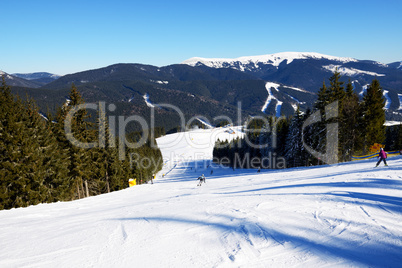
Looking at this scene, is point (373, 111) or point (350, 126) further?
point (350, 126)

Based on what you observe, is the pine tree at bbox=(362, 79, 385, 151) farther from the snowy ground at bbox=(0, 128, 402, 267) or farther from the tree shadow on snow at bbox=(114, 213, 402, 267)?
the tree shadow on snow at bbox=(114, 213, 402, 267)

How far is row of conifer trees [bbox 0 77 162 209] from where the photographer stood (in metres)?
16.8

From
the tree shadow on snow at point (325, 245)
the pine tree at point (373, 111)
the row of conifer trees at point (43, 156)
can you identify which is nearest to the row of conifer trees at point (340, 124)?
the pine tree at point (373, 111)

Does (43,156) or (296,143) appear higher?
(43,156)

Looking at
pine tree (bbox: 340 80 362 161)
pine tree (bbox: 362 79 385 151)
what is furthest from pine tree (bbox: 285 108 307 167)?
pine tree (bbox: 362 79 385 151)

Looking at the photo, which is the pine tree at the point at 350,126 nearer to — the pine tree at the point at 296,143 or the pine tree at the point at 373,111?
the pine tree at the point at 373,111

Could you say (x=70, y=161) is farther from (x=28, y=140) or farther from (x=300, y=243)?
(x=300, y=243)

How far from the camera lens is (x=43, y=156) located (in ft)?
64.6

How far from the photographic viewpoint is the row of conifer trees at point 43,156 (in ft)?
55.2

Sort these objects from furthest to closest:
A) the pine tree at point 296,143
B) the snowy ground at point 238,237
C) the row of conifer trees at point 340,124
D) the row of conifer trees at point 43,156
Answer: the pine tree at point 296,143 → the row of conifer trees at point 340,124 → the row of conifer trees at point 43,156 → the snowy ground at point 238,237

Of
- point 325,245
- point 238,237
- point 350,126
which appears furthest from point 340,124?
point 238,237

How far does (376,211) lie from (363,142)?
104ft

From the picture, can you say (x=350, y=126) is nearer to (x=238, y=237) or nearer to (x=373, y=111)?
(x=373, y=111)

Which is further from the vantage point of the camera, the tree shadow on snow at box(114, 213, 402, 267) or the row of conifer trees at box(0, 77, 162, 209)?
the row of conifer trees at box(0, 77, 162, 209)
